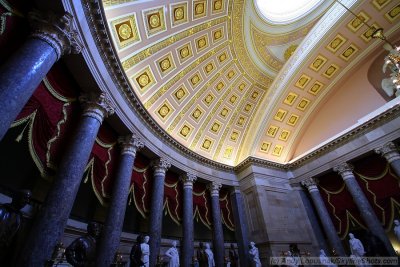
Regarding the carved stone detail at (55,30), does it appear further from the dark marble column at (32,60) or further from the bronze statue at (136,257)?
the bronze statue at (136,257)

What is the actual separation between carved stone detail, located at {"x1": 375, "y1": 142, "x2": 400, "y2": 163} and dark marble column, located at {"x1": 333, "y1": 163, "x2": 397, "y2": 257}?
5.02 ft

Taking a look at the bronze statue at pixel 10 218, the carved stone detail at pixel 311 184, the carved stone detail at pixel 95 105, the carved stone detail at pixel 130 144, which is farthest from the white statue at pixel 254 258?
the bronze statue at pixel 10 218

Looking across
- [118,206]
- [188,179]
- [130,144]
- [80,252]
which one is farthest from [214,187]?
[80,252]

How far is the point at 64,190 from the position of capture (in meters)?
4.52

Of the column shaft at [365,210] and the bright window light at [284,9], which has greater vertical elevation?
the bright window light at [284,9]

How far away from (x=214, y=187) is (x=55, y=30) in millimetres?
8966

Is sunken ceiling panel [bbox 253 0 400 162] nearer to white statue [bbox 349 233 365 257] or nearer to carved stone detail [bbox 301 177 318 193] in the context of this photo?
carved stone detail [bbox 301 177 318 193]

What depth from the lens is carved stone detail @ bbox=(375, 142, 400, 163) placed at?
29.2 ft

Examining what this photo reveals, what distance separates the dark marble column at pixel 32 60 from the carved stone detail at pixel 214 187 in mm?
8363

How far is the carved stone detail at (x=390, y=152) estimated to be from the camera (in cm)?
889

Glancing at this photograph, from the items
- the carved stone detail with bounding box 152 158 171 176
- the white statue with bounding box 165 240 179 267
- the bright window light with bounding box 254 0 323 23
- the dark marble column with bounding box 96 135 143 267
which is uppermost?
the bright window light with bounding box 254 0 323 23

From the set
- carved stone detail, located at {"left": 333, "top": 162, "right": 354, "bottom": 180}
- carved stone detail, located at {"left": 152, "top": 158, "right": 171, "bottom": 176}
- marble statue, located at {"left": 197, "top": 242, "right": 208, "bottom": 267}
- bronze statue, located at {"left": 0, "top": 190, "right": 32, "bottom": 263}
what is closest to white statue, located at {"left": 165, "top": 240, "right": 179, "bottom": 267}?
marble statue, located at {"left": 197, "top": 242, "right": 208, "bottom": 267}

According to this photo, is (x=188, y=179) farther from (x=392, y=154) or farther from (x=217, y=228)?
(x=392, y=154)

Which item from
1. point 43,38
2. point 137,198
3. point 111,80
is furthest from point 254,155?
point 43,38
